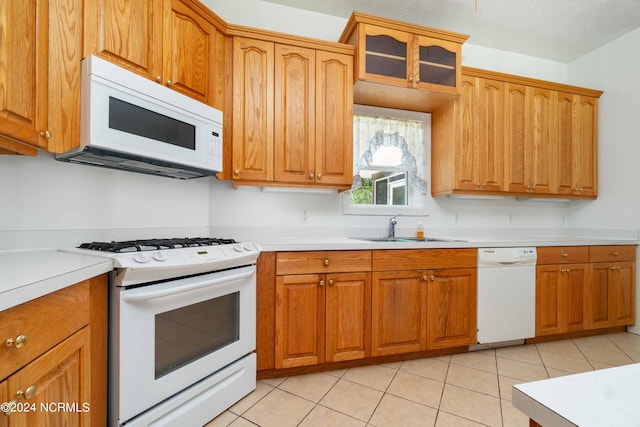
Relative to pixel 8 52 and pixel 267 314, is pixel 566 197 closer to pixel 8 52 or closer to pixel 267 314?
pixel 267 314

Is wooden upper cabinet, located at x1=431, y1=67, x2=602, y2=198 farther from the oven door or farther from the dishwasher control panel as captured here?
the oven door

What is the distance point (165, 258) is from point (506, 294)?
241 centimetres

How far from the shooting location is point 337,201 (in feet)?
8.87

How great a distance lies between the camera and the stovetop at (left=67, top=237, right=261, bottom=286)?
1.23 meters

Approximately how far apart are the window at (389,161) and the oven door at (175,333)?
1430 millimetres

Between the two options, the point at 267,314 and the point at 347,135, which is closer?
the point at 267,314

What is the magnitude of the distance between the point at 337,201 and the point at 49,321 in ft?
6.84

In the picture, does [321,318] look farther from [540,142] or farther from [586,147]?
[586,147]

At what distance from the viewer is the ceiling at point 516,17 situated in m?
2.52

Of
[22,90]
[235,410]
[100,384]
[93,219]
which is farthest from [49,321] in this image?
[235,410]

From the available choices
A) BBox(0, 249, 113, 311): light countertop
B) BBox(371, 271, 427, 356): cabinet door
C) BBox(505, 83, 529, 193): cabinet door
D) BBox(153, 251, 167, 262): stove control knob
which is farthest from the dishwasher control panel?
BBox(0, 249, 113, 311): light countertop

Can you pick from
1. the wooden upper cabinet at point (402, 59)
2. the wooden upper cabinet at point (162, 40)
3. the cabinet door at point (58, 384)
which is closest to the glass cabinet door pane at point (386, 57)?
the wooden upper cabinet at point (402, 59)

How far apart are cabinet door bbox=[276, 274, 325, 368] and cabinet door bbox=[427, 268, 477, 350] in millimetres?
818

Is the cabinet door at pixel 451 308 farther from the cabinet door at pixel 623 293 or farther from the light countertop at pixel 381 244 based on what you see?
the cabinet door at pixel 623 293
